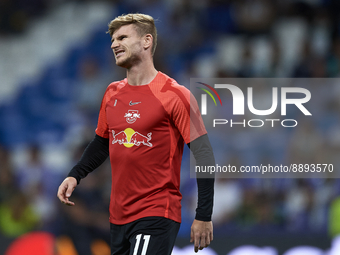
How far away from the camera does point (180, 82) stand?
183 inches

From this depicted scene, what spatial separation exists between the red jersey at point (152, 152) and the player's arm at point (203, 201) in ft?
0.21

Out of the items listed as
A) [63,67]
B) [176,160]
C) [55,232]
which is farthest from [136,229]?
[63,67]

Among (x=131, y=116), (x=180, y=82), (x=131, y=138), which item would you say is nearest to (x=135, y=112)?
(x=131, y=116)

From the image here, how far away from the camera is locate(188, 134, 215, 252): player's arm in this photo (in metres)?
1.99

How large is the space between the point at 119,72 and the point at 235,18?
62.2 inches

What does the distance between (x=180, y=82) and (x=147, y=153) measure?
2.61 metres

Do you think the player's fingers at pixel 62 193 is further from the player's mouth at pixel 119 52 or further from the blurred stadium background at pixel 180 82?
the blurred stadium background at pixel 180 82

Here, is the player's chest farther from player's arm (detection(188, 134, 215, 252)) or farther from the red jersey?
player's arm (detection(188, 134, 215, 252))

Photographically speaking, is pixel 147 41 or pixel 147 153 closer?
pixel 147 153

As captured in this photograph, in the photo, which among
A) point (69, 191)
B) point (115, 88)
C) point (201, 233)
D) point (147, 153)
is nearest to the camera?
point (201, 233)

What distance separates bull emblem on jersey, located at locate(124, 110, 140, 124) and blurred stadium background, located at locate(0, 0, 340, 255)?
203cm

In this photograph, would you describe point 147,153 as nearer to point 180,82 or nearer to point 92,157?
point 92,157

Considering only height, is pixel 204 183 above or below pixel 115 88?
below

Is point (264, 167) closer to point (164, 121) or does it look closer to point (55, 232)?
point (55, 232)
